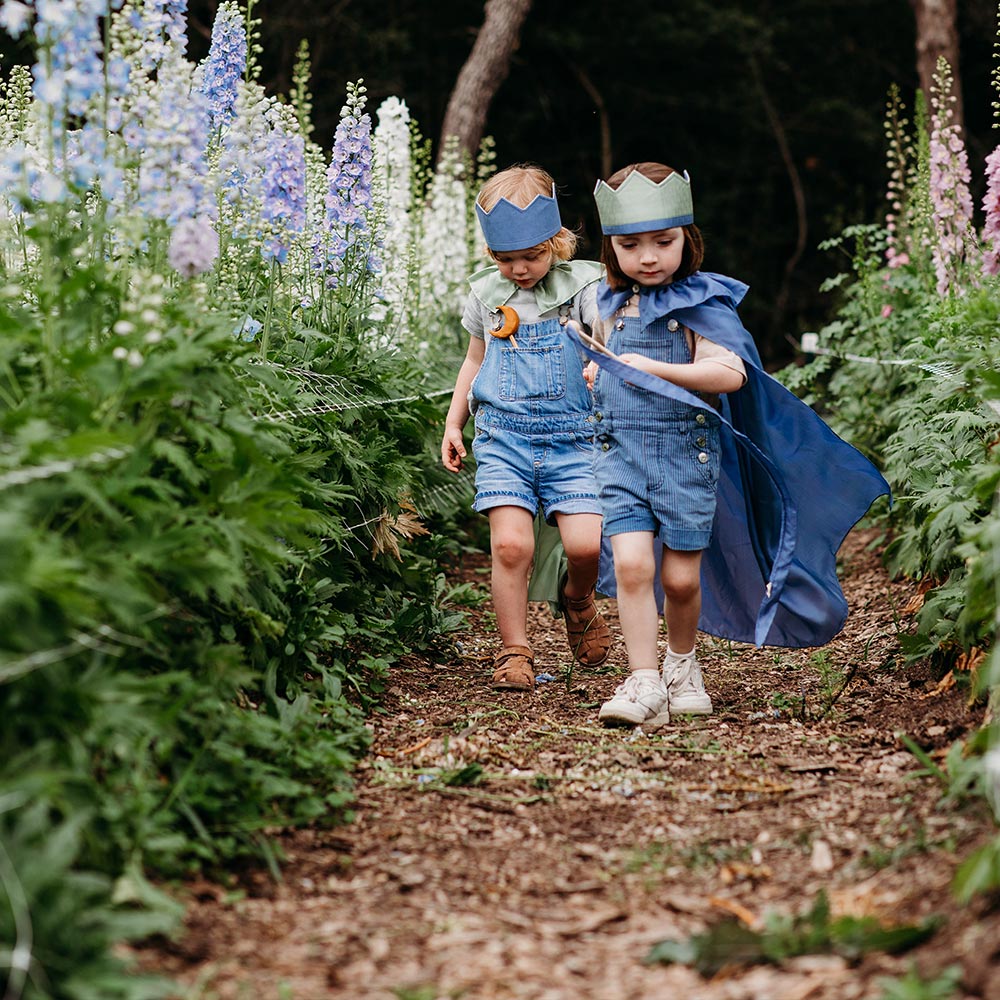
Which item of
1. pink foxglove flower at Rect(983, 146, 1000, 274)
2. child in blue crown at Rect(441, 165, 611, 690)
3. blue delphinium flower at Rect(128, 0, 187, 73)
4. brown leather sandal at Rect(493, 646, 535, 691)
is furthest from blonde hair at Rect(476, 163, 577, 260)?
pink foxglove flower at Rect(983, 146, 1000, 274)

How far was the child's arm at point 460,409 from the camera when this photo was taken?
15.2 ft

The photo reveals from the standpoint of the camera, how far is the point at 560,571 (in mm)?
4898

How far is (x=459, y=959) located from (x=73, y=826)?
703 millimetres

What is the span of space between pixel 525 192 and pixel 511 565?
1261 millimetres

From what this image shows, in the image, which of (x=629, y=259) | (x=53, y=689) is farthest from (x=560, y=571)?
(x=53, y=689)

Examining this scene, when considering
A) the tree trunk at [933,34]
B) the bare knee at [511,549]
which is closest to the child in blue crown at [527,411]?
the bare knee at [511,549]

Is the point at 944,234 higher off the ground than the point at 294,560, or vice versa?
the point at 944,234

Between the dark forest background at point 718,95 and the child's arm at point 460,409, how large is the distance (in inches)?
480

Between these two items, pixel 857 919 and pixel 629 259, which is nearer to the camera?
pixel 857 919

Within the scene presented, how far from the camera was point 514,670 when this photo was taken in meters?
4.48

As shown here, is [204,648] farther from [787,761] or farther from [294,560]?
[787,761]

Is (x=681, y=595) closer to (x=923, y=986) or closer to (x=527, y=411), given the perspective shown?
(x=527, y=411)

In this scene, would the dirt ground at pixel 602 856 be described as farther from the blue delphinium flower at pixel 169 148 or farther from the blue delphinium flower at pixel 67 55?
the blue delphinium flower at pixel 67 55

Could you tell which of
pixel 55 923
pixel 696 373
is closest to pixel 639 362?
pixel 696 373
